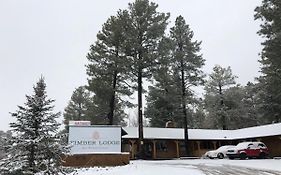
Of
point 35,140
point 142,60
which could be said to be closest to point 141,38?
point 142,60

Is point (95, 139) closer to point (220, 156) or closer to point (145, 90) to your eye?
point (145, 90)

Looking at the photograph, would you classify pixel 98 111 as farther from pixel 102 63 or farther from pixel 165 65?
pixel 165 65

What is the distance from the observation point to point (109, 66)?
3209 cm

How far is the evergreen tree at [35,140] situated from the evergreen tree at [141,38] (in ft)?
69.5

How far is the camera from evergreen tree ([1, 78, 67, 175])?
8211 millimetres

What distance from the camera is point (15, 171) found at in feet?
26.0

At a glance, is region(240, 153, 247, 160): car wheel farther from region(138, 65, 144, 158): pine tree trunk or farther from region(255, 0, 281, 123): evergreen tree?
region(138, 65, 144, 158): pine tree trunk

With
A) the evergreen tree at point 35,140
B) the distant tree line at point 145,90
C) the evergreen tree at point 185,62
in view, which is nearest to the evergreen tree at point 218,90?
the distant tree line at point 145,90

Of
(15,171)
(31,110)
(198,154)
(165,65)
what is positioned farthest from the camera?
(198,154)

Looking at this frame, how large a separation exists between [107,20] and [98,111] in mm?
10186

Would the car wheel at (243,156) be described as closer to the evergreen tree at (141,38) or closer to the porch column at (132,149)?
the evergreen tree at (141,38)

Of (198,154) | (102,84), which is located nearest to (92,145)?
(102,84)

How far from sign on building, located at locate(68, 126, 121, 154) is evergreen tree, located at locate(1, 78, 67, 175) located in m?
13.2

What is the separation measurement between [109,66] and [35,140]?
24.2 metres
